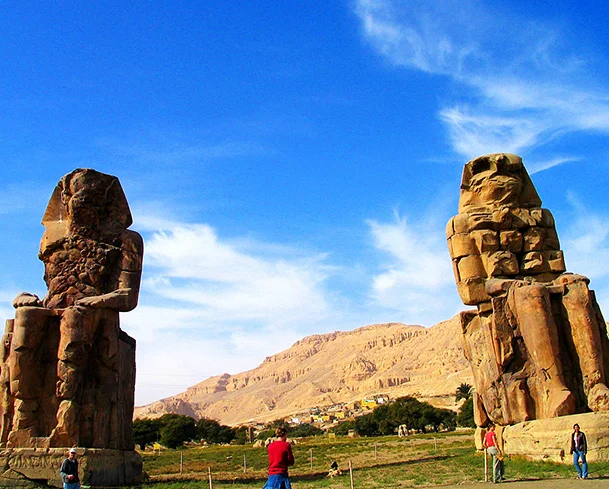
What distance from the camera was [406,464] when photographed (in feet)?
43.2

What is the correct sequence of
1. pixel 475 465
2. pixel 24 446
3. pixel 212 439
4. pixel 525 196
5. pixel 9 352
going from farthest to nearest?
pixel 212 439
pixel 525 196
pixel 475 465
pixel 9 352
pixel 24 446

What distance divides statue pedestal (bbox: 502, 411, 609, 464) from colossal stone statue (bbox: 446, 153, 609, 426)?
264 mm

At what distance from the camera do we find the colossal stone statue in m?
10.3

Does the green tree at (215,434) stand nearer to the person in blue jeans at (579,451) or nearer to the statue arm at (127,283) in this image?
the statue arm at (127,283)

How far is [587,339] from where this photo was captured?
10242mm

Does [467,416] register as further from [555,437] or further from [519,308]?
[555,437]

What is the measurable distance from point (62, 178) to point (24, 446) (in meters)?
4.73

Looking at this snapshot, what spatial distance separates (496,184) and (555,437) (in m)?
4.92

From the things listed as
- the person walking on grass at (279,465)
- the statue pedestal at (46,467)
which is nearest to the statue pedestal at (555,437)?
the person walking on grass at (279,465)

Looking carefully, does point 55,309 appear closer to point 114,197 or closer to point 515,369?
point 114,197

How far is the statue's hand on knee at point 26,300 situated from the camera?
34.5 ft

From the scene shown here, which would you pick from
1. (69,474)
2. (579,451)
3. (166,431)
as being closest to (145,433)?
(166,431)

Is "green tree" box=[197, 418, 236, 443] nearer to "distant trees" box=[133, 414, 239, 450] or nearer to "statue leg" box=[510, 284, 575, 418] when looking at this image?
"distant trees" box=[133, 414, 239, 450]

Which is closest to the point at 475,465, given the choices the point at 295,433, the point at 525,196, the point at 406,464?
the point at 406,464
